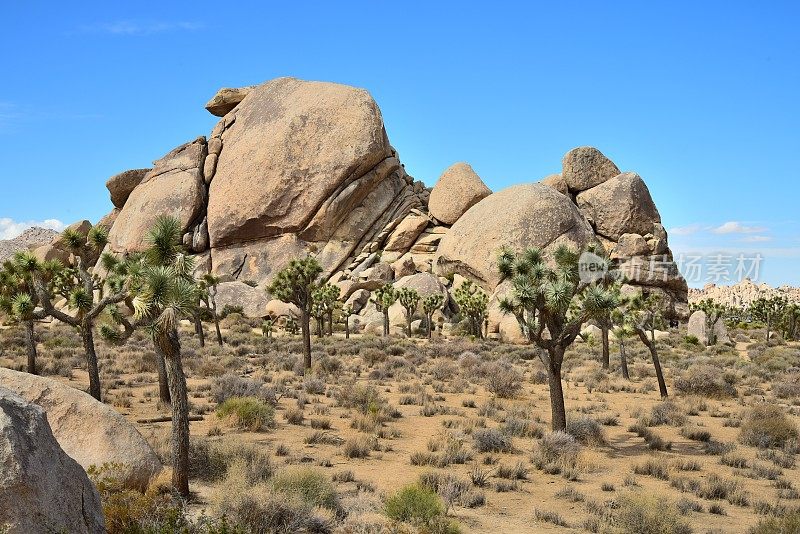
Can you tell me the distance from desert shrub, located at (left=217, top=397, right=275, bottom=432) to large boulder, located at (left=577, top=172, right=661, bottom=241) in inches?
1789

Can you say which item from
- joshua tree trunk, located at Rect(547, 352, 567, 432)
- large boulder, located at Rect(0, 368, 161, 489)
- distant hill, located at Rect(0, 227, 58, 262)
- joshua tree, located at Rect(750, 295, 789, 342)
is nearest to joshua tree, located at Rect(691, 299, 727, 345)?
joshua tree, located at Rect(750, 295, 789, 342)

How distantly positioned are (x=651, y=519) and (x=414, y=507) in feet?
10.4

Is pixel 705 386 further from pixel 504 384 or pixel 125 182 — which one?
pixel 125 182

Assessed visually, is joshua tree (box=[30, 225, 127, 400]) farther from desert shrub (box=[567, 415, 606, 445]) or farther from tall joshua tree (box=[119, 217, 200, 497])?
desert shrub (box=[567, 415, 606, 445])

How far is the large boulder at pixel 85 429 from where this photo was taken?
9.27 metres

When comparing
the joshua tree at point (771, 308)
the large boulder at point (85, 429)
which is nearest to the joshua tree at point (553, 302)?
the large boulder at point (85, 429)

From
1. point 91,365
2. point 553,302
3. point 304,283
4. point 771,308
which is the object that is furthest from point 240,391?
point 771,308

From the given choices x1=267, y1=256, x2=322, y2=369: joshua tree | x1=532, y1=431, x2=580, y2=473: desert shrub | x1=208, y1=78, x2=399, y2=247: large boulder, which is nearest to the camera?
x1=532, y1=431, x2=580, y2=473: desert shrub

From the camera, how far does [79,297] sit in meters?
17.5

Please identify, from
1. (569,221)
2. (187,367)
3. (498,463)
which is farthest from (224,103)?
(498,463)

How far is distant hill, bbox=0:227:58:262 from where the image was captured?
8331 cm

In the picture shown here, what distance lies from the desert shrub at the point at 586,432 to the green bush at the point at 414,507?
7345 mm

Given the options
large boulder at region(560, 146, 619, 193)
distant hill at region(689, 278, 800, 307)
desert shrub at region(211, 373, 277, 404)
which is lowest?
desert shrub at region(211, 373, 277, 404)

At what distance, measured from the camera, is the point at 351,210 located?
5862 cm
